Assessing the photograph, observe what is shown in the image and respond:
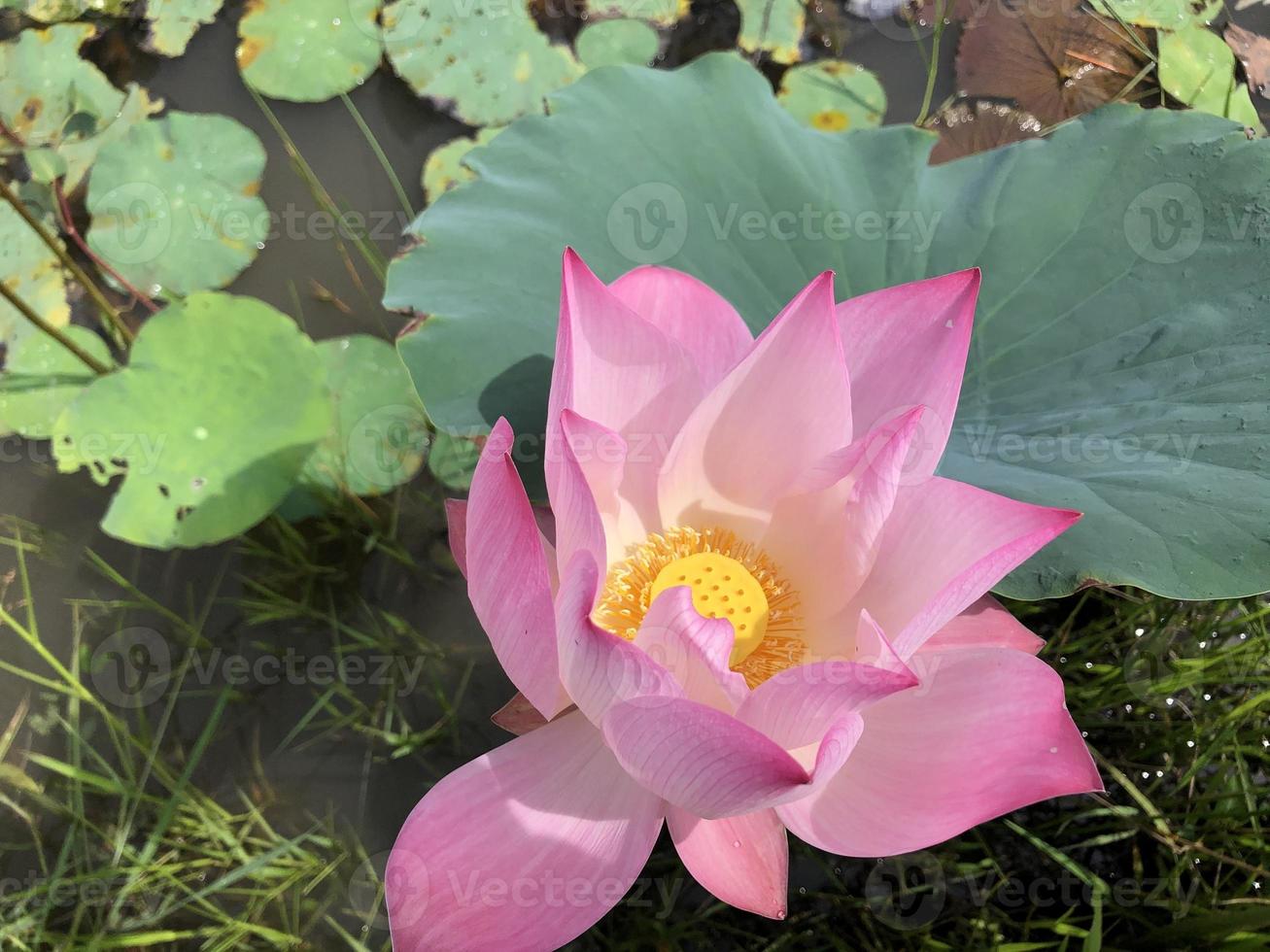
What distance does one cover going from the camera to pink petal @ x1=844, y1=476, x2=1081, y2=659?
95 cm

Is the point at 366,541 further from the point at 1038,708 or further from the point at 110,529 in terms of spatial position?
the point at 1038,708

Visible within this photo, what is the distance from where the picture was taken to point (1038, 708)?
1.01 meters

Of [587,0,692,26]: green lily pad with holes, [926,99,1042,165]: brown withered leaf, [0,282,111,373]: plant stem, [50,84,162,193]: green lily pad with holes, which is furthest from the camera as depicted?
[587,0,692,26]: green lily pad with holes

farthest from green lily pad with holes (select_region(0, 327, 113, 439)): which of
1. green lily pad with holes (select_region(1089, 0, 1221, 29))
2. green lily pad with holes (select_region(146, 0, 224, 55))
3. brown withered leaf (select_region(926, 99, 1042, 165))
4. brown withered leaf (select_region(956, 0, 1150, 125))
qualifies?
green lily pad with holes (select_region(1089, 0, 1221, 29))

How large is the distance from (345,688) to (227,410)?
0.71 meters

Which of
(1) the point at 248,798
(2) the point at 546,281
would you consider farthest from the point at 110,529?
(2) the point at 546,281

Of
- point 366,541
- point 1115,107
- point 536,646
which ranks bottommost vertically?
point 366,541

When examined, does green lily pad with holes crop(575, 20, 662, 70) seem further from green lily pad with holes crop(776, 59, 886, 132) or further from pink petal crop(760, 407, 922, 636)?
pink petal crop(760, 407, 922, 636)

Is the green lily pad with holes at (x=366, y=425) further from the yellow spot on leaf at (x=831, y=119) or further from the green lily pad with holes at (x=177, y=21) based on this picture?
the yellow spot on leaf at (x=831, y=119)

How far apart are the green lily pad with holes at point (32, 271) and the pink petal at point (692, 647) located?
2.14 metres

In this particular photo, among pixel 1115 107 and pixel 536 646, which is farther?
pixel 1115 107

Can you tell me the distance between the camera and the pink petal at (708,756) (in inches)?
33.9

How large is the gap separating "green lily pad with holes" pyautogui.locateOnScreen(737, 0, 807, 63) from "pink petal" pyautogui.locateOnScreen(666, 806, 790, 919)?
2221mm

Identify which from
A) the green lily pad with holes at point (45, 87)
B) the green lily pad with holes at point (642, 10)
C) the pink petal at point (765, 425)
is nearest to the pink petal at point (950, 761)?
the pink petal at point (765, 425)
